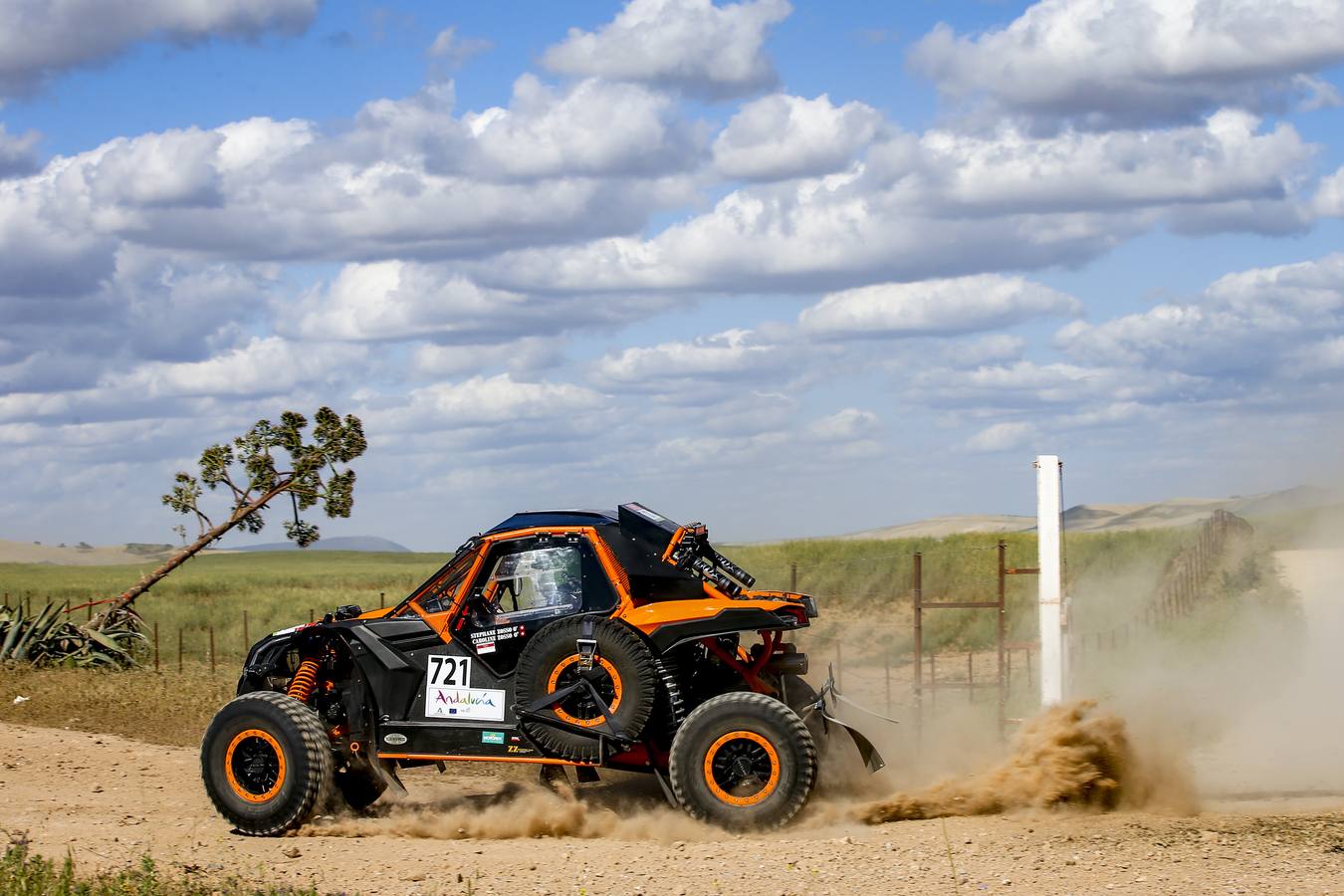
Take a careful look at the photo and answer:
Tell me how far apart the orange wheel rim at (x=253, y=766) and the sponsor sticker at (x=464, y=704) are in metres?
1.11

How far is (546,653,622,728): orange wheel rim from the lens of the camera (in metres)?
10.2

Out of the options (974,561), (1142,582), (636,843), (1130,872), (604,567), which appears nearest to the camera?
(1130,872)

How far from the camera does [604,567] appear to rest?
34.6ft

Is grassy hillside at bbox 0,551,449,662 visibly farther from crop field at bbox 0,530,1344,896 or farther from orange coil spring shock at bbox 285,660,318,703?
orange coil spring shock at bbox 285,660,318,703

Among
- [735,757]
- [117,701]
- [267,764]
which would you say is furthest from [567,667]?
[117,701]

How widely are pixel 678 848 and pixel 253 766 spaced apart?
3179 mm

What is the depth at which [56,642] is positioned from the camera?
21531 mm

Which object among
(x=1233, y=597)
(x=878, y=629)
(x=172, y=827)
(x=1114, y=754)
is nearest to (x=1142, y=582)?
(x=1233, y=597)

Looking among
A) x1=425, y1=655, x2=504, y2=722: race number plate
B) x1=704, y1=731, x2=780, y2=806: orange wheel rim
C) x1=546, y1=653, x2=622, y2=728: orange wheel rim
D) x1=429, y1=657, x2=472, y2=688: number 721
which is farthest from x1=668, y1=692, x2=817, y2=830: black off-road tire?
x1=429, y1=657, x2=472, y2=688: number 721

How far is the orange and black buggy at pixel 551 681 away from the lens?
32.9 ft

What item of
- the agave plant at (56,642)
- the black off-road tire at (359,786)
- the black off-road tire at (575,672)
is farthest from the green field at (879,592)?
the black off-road tire at (575,672)

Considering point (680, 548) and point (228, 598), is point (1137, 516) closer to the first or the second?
point (228, 598)

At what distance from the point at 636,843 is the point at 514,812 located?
1.28 m

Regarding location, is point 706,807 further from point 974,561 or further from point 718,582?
point 974,561
